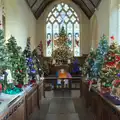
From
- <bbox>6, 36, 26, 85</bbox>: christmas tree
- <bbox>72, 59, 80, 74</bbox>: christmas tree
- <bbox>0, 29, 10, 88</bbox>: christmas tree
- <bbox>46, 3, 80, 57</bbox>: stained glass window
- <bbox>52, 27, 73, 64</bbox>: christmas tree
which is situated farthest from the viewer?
<bbox>46, 3, 80, 57</bbox>: stained glass window

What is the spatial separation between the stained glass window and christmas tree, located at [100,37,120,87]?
11769mm

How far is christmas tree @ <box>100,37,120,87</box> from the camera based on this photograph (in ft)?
15.1

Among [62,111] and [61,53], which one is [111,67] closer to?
[62,111]

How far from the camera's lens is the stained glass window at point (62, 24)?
55.0 ft

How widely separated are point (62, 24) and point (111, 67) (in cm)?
1246

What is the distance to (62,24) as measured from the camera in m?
16.9

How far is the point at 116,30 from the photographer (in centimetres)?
991

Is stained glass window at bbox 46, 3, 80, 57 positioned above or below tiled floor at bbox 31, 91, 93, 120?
above

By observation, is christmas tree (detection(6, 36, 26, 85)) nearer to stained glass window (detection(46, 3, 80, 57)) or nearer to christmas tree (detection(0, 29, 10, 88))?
christmas tree (detection(0, 29, 10, 88))

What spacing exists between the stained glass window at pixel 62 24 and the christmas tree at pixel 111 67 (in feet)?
38.6

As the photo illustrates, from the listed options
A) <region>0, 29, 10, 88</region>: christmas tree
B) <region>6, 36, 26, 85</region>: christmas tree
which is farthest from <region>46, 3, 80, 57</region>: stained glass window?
<region>0, 29, 10, 88</region>: christmas tree

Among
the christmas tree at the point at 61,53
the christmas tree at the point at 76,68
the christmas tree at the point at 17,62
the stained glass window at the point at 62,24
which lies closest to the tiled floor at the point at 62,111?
the christmas tree at the point at 17,62

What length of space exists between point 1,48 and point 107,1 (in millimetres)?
7761

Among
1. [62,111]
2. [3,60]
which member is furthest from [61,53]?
[3,60]
